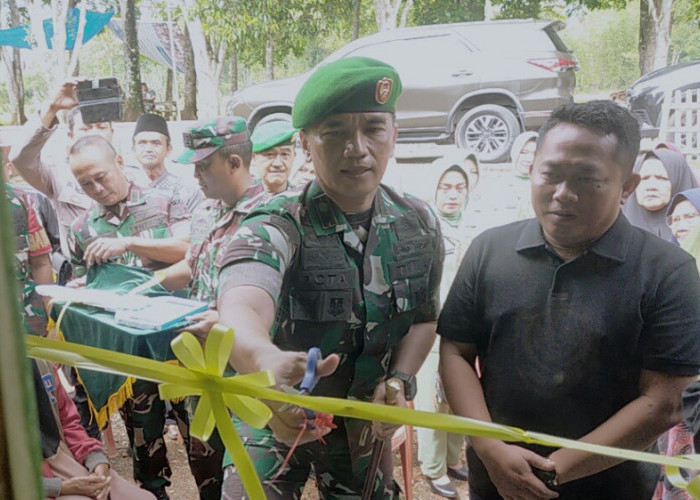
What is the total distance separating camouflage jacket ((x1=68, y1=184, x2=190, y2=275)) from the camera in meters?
1.07

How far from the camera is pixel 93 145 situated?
1.07 meters

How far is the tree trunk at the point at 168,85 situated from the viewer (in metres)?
0.92

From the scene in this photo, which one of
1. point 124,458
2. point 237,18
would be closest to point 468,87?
point 237,18

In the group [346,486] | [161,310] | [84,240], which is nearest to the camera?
[346,486]

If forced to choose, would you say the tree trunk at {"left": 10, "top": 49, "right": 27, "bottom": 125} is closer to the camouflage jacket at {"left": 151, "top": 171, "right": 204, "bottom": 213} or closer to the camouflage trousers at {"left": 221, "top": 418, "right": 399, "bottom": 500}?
the camouflage jacket at {"left": 151, "top": 171, "right": 204, "bottom": 213}

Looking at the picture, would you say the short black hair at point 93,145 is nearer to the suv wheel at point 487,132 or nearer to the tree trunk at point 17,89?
the tree trunk at point 17,89

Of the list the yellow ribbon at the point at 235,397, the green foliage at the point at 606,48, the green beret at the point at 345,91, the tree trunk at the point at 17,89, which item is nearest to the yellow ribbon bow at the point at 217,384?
the yellow ribbon at the point at 235,397

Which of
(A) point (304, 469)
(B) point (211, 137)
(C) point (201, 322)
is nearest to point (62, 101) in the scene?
(B) point (211, 137)

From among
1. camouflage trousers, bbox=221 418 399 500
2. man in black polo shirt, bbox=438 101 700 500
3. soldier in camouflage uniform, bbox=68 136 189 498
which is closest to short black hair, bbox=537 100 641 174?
man in black polo shirt, bbox=438 101 700 500

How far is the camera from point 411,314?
71cm

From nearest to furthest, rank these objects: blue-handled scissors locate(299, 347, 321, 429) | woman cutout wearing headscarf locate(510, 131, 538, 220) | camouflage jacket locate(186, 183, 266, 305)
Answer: blue-handled scissors locate(299, 347, 321, 429) → woman cutout wearing headscarf locate(510, 131, 538, 220) → camouflage jacket locate(186, 183, 266, 305)

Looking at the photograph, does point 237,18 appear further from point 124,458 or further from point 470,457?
point 124,458

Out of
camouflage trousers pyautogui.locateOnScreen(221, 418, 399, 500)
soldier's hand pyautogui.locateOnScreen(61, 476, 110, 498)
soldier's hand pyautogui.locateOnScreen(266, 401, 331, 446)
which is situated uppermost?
soldier's hand pyautogui.locateOnScreen(266, 401, 331, 446)

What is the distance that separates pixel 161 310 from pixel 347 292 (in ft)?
1.02
